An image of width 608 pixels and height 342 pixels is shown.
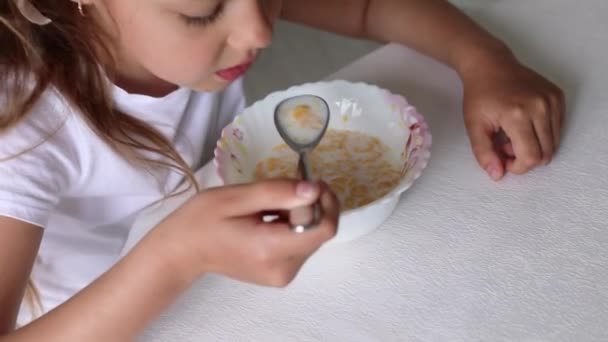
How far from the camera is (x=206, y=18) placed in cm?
57

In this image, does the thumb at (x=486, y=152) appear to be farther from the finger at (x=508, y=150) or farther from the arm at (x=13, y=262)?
the arm at (x=13, y=262)

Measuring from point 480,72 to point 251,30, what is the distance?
0.23m

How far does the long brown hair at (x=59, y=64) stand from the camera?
1.98 ft

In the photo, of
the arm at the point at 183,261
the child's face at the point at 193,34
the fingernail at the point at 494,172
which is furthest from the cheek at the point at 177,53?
the fingernail at the point at 494,172

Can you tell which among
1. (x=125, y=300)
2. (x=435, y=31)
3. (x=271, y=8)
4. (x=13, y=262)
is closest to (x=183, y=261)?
(x=125, y=300)

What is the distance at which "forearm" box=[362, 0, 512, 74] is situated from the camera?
27.2 inches

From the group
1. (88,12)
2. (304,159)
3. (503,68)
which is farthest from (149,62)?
(503,68)

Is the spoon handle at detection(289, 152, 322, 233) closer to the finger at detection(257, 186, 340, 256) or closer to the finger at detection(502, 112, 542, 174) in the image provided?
the finger at detection(257, 186, 340, 256)

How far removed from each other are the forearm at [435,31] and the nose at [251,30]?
0.68ft

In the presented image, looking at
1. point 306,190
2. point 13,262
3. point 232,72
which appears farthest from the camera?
point 232,72

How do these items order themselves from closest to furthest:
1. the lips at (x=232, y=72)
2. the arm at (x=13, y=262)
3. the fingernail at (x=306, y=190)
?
1. the fingernail at (x=306, y=190)
2. the arm at (x=13, y=262)
3. the lips at (x=232, y=72)

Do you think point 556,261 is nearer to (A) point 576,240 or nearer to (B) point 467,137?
(A) point 576,240

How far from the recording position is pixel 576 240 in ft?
1.69

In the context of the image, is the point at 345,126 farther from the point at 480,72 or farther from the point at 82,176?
the point at 82,176
